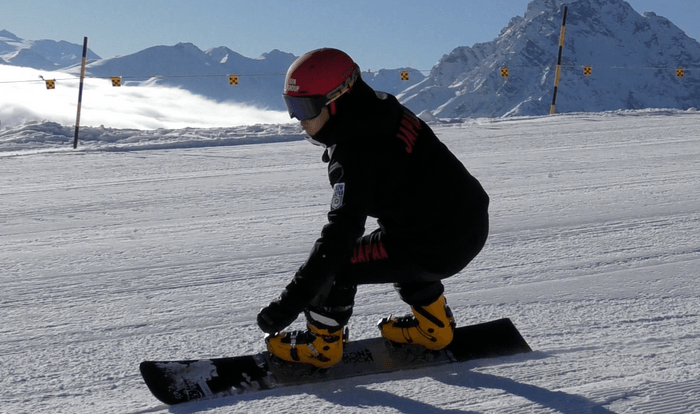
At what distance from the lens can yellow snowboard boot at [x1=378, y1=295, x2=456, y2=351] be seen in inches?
103

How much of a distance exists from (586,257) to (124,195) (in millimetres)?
4008

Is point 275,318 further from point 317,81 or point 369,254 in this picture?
point 317,81

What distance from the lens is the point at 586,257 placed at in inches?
153

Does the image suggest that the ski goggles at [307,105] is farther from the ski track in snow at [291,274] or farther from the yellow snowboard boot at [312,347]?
the ski track in snow at [291,274]

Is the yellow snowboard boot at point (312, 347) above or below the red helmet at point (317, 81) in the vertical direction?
below

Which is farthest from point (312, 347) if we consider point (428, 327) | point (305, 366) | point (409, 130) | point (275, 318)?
point (409, 130)

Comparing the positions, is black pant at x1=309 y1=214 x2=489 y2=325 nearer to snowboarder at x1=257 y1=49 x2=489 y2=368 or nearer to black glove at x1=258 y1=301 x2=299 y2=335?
snowboarder at x1=257 y1=49 x2=489 y2=368

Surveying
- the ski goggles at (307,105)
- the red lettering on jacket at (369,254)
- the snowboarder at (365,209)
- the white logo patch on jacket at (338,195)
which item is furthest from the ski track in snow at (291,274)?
the ski goggles at (307,105)

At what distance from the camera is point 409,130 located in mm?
2279

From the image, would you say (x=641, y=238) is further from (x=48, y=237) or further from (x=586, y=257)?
(x=48, y=237)

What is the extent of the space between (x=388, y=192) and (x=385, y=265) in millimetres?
304

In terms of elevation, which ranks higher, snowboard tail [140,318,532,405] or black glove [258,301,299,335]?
black glove [258,301,299,335]

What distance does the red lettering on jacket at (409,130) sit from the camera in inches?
88.0

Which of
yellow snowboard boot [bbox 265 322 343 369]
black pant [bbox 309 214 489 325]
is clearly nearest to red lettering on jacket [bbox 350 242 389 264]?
black pant [bbox 309 214 489 325]
